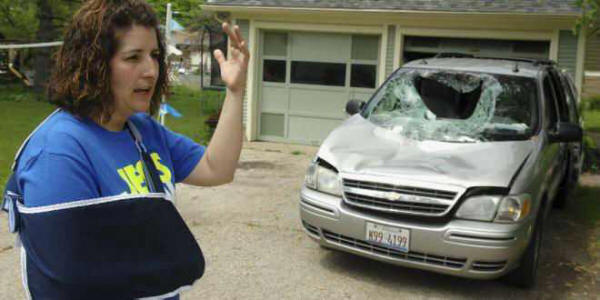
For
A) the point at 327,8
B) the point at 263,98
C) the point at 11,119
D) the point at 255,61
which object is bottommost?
the point at 11,119

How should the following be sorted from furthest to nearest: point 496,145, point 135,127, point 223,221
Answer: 1. point 223,221
2. point 496,145
3. point 135,127

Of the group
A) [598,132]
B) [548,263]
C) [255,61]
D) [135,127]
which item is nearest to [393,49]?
[255,61]

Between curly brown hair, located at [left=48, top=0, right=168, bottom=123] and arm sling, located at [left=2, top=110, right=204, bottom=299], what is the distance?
0.70 feet

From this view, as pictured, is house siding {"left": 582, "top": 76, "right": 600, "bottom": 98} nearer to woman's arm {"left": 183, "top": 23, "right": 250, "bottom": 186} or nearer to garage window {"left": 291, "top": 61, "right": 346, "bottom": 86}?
garage window {"left": 291, "top": 61, "right": 346, "bottom": 86}

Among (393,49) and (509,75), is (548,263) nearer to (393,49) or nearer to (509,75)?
(509,75)

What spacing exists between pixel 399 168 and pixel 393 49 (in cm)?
706

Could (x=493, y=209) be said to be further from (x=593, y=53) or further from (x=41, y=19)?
(x=41, y=19)

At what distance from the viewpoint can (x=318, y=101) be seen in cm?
1187

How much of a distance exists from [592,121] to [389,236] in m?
17.3

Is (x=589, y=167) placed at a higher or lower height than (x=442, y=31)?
lower

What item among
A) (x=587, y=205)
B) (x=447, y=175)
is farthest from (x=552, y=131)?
(x=587, y=205)

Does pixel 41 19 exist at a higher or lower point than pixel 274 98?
higher

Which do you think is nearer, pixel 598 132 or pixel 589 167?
pixel 589 167

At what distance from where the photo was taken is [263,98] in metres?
12.3
